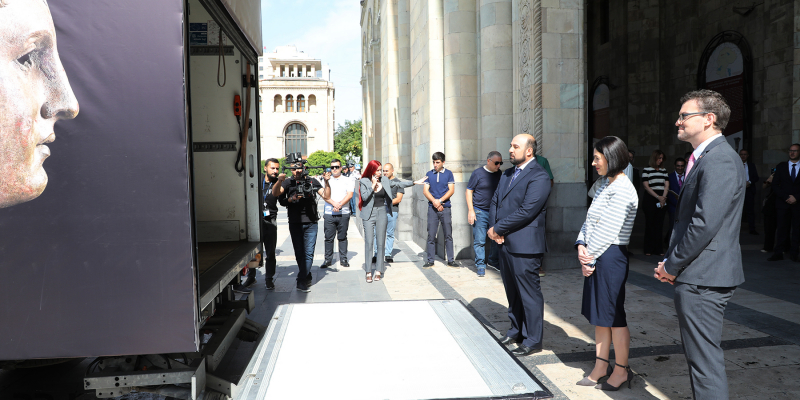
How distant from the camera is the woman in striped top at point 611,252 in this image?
3928 millimetres

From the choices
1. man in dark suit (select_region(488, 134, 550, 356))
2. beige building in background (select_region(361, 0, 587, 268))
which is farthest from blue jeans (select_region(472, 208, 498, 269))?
man in dark suit (select_region(488, 134, 550, 356))

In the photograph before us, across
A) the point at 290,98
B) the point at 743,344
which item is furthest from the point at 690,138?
the point at 290,98

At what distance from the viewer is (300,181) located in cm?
786

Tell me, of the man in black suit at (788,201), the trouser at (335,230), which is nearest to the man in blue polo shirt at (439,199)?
the trouser at (335,230)

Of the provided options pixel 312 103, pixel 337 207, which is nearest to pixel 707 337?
pixel 337 207

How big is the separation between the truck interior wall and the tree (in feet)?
233

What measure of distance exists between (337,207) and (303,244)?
1.49 meters

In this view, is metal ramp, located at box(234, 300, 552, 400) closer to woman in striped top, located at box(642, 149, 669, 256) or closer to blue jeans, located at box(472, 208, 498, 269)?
blue jeans, located at box(472, 208, 498, 269)

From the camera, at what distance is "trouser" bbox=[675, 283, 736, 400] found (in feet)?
9.80

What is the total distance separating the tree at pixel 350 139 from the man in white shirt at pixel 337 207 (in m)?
67.3

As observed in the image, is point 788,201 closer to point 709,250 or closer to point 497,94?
point 497,94

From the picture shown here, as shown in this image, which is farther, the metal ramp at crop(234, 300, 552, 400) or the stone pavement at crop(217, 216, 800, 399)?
the stone pavement at crop(217, 216, 800, 399)

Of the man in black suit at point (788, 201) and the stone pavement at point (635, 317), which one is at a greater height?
the man in black suit at point (788, 201)

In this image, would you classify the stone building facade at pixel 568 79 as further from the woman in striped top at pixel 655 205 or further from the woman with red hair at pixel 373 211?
the woman with red hair at pixel 373 211
